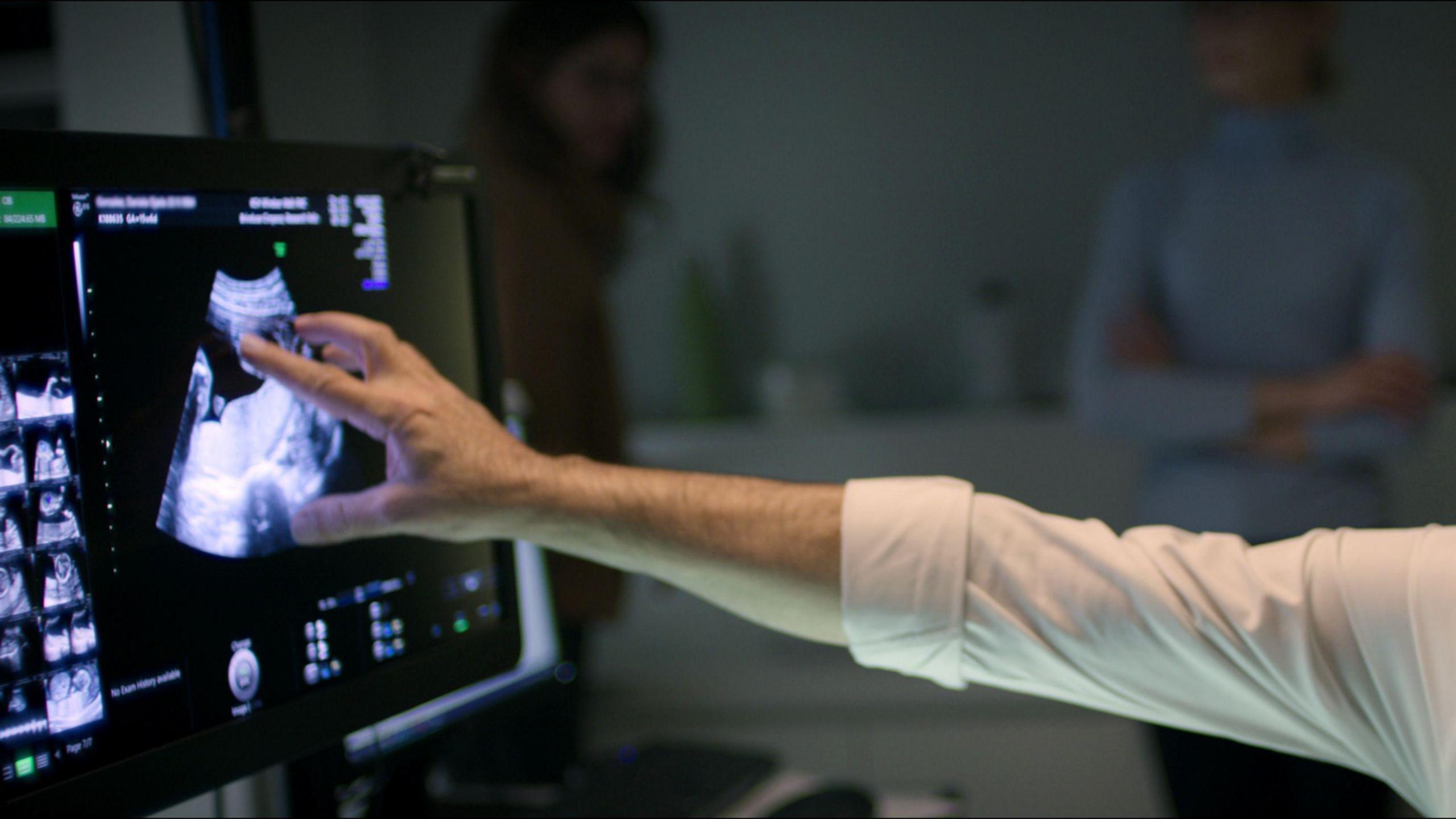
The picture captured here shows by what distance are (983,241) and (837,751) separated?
1.12 meters

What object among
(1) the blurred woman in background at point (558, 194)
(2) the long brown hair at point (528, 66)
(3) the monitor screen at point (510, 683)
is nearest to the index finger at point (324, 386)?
(3) the monitor screen at point (510, 683)

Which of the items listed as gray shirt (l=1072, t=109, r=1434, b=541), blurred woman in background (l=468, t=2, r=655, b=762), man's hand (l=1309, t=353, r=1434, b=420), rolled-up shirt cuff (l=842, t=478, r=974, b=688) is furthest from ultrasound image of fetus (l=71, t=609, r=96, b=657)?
man's hand (l=1309, t=353, r=1434, b=420)

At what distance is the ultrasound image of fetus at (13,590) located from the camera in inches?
21.5

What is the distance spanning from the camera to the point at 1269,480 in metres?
1.30

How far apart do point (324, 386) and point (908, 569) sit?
Result: 41 centimetres

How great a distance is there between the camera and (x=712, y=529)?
740 mm

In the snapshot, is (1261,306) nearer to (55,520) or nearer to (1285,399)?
(1285,399)

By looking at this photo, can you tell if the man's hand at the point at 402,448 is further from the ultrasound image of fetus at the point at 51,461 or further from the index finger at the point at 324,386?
the ultrasound image of fetus at the point at 51,461

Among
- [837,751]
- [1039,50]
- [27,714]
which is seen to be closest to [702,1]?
[1039,50]

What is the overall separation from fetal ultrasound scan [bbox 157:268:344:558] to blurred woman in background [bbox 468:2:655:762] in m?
0.76

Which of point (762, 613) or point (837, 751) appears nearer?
point (762, 613)

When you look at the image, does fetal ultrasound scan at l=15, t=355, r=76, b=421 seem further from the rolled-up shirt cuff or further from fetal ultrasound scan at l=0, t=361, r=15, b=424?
the rolled-up shirt cuff

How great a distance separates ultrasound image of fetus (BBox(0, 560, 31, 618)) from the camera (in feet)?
1.79

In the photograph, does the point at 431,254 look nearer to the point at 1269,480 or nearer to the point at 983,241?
the point at 1269,480
